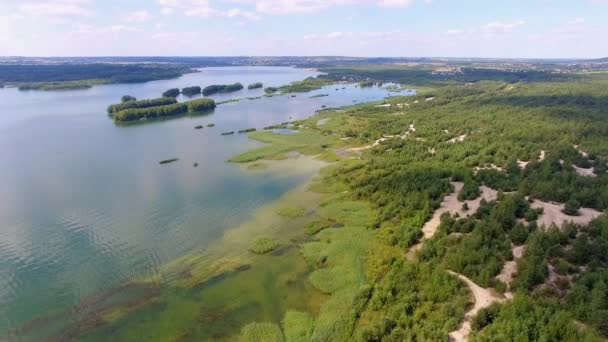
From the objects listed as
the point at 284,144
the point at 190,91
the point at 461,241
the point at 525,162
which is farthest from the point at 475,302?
the point at 190,91

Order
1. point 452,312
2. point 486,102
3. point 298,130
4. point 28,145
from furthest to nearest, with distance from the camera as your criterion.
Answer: point 486,102 < point 298,130 < point 28,145 < point 452,312

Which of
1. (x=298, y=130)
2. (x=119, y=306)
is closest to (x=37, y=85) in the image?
(x=298, y=130)

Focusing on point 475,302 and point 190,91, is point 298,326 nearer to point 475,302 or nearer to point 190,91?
point 475,302

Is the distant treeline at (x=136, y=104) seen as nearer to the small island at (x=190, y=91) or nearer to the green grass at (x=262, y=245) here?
the small island at (x=190, y=91)

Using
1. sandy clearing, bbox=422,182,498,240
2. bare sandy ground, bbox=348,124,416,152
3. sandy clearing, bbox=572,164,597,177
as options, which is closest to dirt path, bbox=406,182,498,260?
sandy clearing, bbox=422,182,498,240

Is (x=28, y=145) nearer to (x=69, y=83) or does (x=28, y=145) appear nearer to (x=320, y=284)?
(x=320, y=284)
